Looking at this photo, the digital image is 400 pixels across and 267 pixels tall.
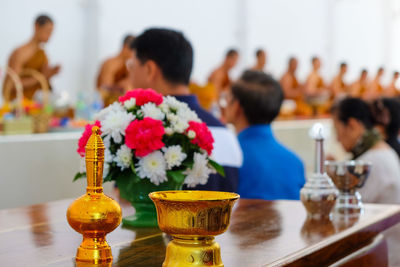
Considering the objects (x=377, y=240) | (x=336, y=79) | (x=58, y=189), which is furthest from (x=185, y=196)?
(x=336, y=79)

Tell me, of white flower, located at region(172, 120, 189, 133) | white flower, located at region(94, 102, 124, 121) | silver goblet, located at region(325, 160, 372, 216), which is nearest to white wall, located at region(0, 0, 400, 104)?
silver goblet, located at region(325, 160, 372, 216)

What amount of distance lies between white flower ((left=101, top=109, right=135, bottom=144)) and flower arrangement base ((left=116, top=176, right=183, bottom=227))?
0.27ft

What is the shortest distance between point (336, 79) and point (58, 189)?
7919mm

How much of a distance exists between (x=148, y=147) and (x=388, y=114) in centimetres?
233

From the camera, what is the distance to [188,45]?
86.5 inches

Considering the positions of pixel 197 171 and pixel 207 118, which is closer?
pixel 197 171

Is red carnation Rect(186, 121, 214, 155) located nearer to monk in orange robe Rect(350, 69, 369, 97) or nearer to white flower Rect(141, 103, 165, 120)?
white flower Rect(141, 103, 165, 120)

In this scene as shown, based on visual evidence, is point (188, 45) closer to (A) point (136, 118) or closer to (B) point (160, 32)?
(B) point (160, 32)

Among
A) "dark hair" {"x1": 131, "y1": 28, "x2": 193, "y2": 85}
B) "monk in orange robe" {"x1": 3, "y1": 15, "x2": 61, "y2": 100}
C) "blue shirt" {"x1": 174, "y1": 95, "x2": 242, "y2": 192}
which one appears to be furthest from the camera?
"monk in orange robe" {"x1": 3, "y1": 15, "x2": 61, "y2": 100}

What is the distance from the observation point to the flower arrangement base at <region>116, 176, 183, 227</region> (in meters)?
1.39

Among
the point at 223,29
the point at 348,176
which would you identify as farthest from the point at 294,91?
the point at 348,176

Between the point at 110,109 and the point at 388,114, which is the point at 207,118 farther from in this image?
the point at 388,114

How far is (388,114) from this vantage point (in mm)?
3436

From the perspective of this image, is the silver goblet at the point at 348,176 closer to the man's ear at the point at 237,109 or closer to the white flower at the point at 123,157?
the white flower at the point at 123,157
